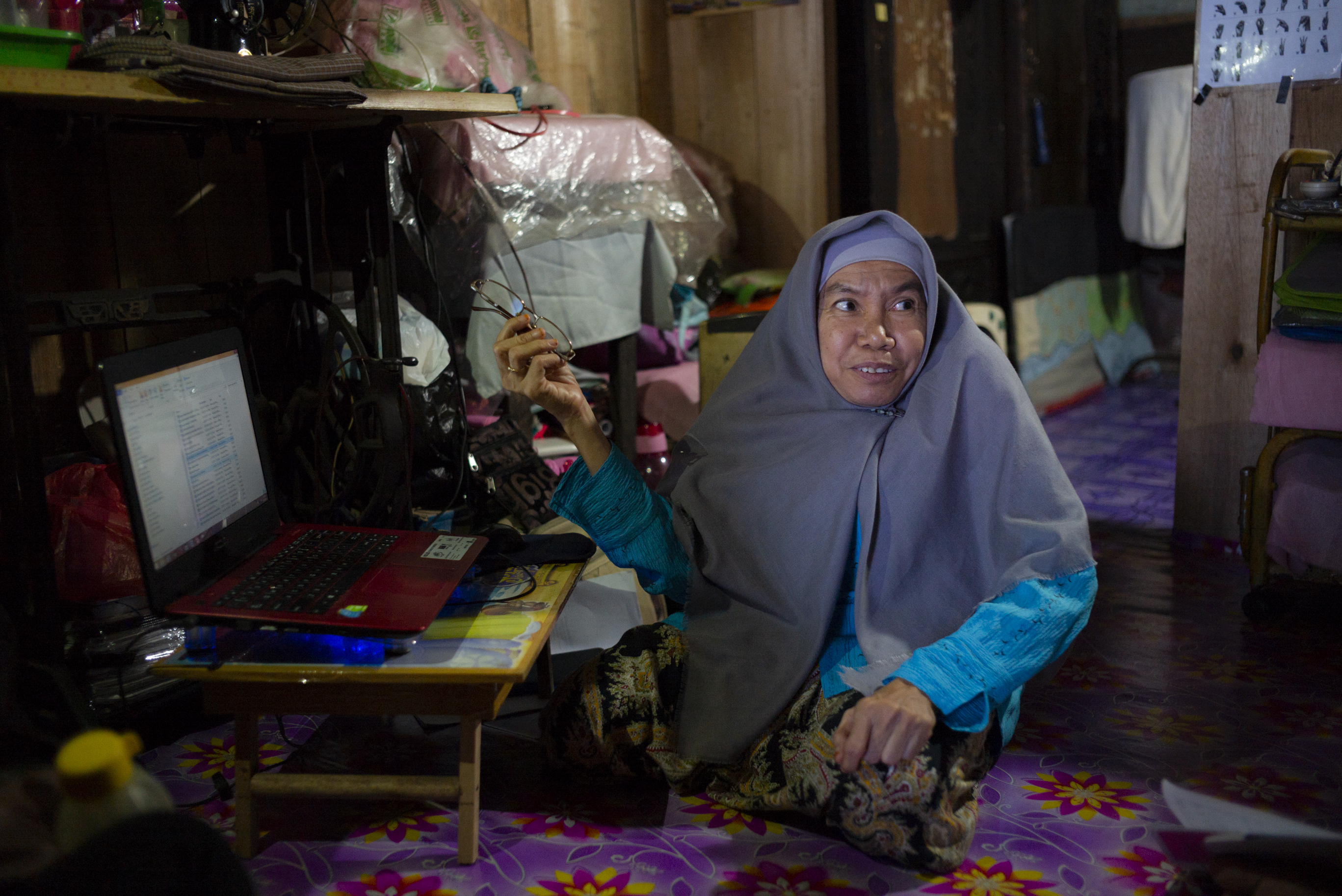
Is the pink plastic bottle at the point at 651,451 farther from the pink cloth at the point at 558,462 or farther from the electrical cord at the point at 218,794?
the electrical cord at the point at 218,794

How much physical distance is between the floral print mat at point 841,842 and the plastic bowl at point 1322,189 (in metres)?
0.91

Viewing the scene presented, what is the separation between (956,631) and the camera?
1.42 m

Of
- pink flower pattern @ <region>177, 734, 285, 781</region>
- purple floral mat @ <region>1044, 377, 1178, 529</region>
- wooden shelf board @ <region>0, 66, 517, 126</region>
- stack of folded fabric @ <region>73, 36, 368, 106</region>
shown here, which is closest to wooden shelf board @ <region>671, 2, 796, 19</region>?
purple floral mat @ <region>1044, 377, 1178, 529</region>

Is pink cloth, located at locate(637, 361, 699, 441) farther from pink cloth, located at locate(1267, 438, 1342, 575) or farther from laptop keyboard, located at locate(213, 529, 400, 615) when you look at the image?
laptop keyboard, located at locate(213, 529, 400, 615)

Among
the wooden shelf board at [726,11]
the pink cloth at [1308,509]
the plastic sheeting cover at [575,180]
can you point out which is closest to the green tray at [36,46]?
the plastic sheeting cover at [575,180]

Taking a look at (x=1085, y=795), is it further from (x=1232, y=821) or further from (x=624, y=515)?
(x=624, y=515)

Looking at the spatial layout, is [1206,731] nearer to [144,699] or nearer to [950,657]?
[950,657]

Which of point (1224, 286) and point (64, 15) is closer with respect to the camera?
point (64, 15)

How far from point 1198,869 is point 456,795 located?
851 mm

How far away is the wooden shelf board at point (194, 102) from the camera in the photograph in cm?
136

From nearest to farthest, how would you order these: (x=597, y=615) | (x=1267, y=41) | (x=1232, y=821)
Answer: (x=1232, y=821) < (x=597, y=615) < (x=1267, y=41)

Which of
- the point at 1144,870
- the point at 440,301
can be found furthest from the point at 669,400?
the point at 1144,870

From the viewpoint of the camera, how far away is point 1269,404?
7.36 feet

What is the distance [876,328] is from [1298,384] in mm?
1226
